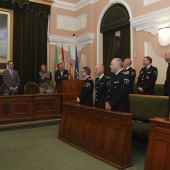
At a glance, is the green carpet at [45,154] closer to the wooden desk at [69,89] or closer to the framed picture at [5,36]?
the wooden desk at [69,89]

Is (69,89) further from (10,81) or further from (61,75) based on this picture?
(10,81)

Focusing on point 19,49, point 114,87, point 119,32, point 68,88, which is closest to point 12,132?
point 68,88

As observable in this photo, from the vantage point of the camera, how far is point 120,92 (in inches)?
127

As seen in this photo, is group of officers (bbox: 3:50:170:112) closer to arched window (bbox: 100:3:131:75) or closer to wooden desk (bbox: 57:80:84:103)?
wooden desk (bbox: 57:80:84:103)

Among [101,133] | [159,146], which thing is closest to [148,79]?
[101,133]

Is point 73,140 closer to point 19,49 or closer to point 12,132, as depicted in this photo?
point 12,132

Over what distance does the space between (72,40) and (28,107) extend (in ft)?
13.4

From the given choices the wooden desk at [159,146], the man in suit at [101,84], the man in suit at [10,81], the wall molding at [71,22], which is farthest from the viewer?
the wall molding at [71,22]

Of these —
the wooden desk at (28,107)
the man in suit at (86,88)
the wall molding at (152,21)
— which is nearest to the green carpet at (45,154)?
the wooden desk at (28,107)

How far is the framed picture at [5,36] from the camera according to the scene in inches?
289

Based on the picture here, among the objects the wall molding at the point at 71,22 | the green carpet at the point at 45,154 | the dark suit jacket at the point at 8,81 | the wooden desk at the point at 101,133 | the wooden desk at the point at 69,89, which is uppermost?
the wall molding at the point at 71,22

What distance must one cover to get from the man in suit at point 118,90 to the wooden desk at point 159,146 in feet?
2.52

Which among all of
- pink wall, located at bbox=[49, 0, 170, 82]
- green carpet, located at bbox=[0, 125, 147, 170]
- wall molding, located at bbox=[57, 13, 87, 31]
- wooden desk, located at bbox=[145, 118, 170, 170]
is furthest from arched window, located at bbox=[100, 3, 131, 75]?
wooden desk, located at bbox=[145, 118, 170, 170]

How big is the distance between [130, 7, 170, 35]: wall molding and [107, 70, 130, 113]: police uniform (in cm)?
269
